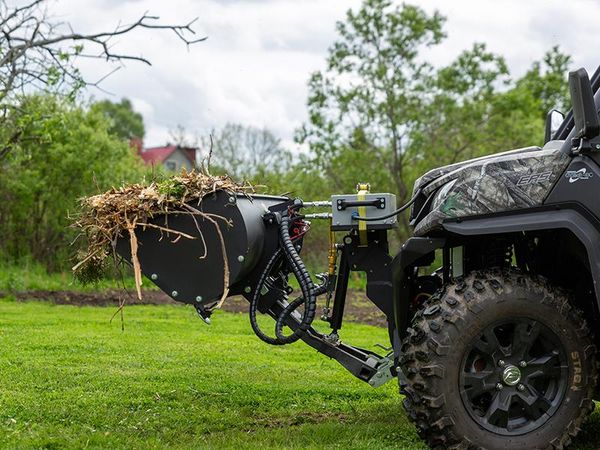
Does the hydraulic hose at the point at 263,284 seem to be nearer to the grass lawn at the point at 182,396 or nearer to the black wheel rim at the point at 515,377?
the grass lawn at the point at 182,396

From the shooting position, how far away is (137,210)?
5336 mm

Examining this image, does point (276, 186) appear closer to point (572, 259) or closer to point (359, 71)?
point (359, 71)

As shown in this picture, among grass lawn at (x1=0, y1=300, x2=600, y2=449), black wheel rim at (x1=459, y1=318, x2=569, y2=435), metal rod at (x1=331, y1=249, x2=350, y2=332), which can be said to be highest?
metal rod at (x1=331, y1=249, x2=350, y2=332)

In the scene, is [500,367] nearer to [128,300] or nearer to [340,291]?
[340,291]

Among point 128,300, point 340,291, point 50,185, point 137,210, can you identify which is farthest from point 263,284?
point 50,185

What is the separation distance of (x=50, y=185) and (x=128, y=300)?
181 inches

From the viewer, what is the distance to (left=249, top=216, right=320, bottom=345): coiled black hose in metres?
5.41

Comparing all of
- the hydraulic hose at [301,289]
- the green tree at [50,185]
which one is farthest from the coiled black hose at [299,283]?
the green tree at [50,185]

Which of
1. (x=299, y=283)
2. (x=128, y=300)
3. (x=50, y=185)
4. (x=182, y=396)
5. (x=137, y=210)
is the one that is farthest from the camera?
(x=50, y=185)

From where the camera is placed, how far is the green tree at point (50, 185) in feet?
57.0

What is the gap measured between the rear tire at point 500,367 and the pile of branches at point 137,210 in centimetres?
140

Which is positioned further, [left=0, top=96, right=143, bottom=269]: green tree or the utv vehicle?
[left=0, top=96, right=143, bottom=269]: green tree

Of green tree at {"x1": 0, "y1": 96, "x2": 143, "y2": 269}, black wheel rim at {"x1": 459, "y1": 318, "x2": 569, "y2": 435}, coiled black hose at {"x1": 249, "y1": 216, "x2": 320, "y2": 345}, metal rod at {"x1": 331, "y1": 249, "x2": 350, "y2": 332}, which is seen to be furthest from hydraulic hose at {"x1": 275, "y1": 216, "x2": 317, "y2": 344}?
green tree at {"x1": 0, "y1": 96, "x2": 143, "y2": 269}

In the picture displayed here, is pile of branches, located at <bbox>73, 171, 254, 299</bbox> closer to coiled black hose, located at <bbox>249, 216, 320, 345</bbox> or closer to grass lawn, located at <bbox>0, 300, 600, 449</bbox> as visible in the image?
coiled black hose, located at <bbox>249, 216, 320, 345</bbox>
